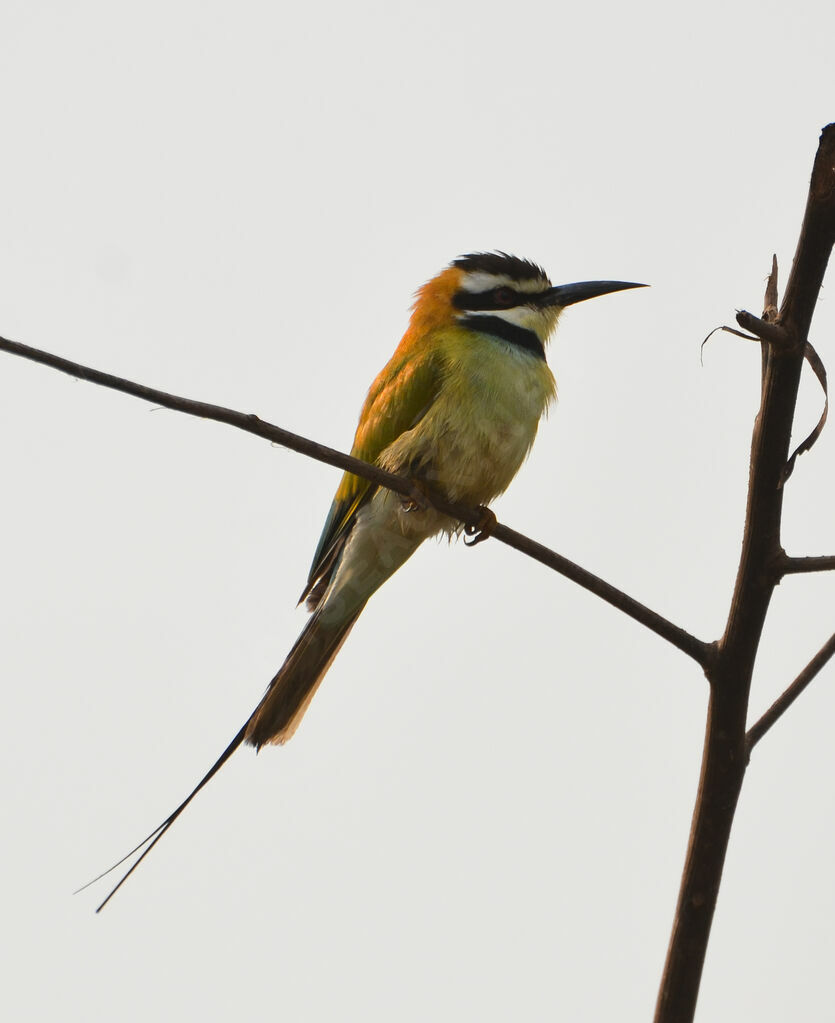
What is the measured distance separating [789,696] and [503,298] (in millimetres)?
1853

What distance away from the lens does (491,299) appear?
342cm

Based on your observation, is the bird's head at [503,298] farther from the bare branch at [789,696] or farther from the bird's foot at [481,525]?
the bare branch at [789,696]

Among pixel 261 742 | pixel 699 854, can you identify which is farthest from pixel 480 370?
pixel 699 854

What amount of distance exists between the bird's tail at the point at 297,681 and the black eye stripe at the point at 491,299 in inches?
41.0

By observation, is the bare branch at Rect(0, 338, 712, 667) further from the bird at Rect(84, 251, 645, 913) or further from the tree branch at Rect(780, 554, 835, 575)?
the bird at Rect(84, 251, 645, 913)

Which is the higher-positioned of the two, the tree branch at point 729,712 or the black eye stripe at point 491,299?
the black eye stripe at point 491,299

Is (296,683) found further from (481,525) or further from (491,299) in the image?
(491,299)

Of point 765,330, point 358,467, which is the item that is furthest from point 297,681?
point 765,330

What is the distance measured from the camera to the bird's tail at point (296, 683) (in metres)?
2.62

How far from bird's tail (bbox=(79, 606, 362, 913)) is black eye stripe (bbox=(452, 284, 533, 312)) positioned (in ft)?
3.39

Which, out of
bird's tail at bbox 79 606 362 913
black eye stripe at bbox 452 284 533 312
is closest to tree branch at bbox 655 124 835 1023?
bird's tail at bbox 79 606 362 913

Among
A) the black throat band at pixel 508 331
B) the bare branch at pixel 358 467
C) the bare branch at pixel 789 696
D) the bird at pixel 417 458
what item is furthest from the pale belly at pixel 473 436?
the bare branch at pixel 789 696

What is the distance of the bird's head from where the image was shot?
331 centimetres

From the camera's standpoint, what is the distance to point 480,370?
3.00 meters
